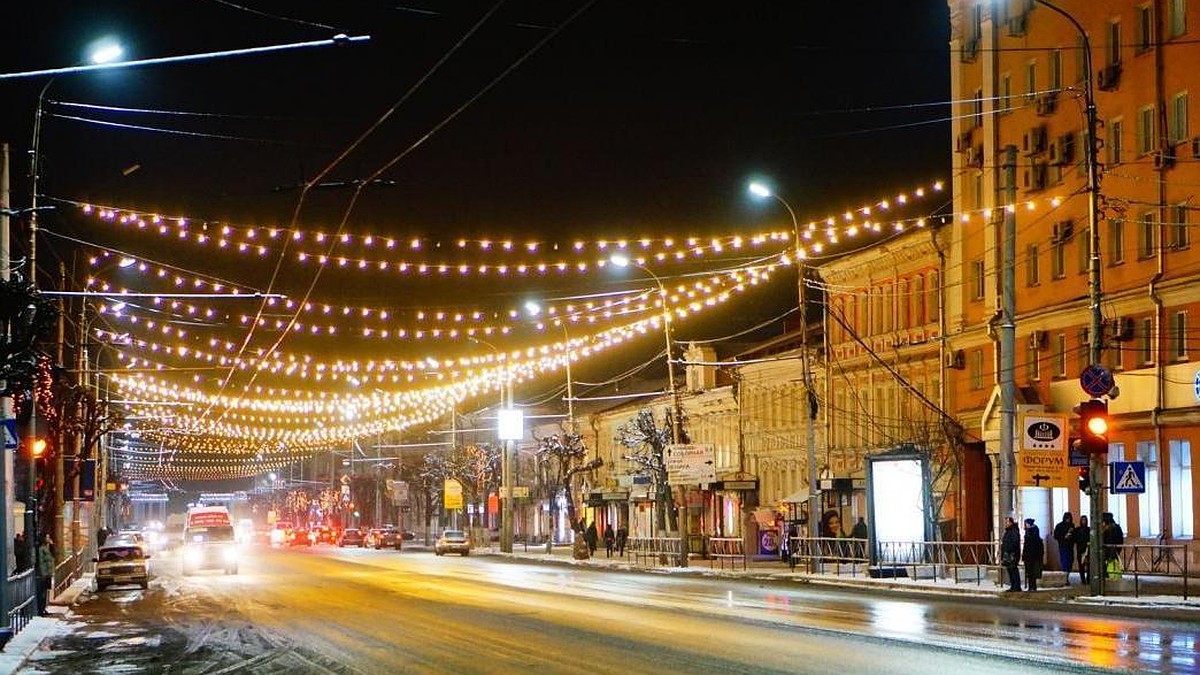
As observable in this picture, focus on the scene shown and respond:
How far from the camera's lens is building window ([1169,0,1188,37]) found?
40625 millimetres

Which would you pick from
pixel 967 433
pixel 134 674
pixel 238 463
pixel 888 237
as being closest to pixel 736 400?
pixel 888 237

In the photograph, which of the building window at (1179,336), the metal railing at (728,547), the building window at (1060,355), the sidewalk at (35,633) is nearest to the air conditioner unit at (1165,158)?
the building window at (1179,336)

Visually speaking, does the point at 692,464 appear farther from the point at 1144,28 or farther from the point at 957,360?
the point at 1144,28

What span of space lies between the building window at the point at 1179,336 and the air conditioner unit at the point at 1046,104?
28.2 ft

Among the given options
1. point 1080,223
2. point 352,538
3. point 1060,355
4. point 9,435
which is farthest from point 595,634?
point 352,538

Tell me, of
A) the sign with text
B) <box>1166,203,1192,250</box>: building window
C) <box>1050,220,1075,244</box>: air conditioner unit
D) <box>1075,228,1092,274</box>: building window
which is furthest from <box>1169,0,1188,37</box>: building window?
the sign with text

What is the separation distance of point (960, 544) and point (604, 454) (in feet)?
172

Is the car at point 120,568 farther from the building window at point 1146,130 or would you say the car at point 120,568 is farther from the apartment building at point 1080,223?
the building window at point 1146,130

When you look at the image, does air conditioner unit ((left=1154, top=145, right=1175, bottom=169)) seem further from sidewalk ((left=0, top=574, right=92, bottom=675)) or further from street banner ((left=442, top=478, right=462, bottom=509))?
street banner ((left=442, top=478, right=462, bottom=509))

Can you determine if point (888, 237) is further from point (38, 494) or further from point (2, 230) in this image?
point (2, 230)

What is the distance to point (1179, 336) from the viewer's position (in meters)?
41.0

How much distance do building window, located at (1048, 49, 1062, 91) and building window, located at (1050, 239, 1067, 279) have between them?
469 centimetres

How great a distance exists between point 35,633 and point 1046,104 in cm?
3273

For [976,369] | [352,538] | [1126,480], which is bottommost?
[352,538]
